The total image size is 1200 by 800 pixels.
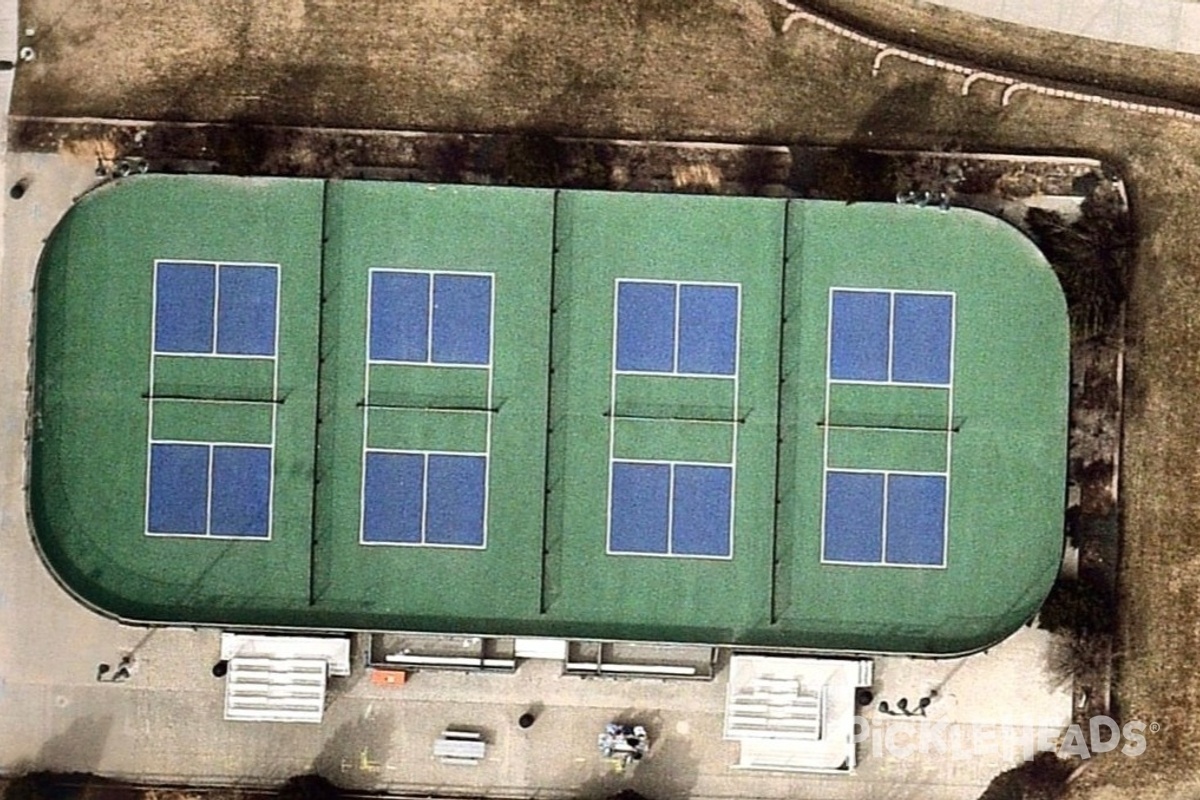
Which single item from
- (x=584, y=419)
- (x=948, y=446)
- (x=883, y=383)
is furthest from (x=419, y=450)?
(x=948, y=446)

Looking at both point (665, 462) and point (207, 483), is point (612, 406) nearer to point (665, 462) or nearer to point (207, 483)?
point (665, 462)

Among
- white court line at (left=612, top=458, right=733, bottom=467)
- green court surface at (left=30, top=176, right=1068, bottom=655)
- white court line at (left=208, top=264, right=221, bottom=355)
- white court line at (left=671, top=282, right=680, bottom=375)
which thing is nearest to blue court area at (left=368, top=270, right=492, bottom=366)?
green court surface at (left=30, top=176, right=1068, bottom=655)

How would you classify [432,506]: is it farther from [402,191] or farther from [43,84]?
[43,84]

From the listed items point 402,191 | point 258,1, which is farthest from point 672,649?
point 258,1

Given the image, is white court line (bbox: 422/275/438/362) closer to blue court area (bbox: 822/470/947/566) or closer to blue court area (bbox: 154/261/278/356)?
blue court area (bbox: 154/261/278/356)

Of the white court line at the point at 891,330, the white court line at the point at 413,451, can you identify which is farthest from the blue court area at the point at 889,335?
the white court line at the point at 413,451

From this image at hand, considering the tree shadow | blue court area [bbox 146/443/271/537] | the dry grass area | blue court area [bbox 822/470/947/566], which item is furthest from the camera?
the tree shadow

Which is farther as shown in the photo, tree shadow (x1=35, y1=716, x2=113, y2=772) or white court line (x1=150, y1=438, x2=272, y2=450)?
tree shadow (x1=35, y1=716, x2=113, y2=772)
